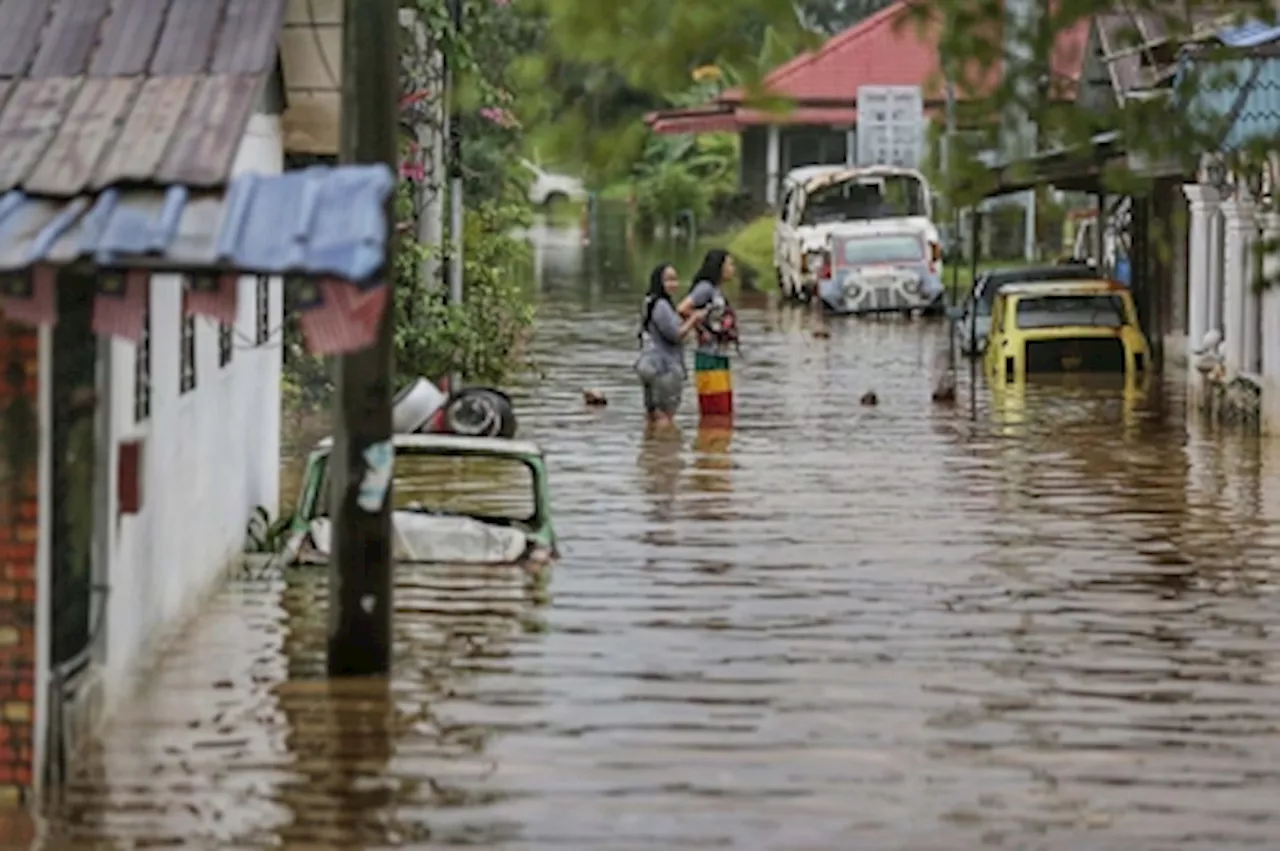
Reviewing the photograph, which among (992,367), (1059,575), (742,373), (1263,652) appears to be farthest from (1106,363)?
(1263,652)

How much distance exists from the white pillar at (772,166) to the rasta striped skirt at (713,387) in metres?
42.2

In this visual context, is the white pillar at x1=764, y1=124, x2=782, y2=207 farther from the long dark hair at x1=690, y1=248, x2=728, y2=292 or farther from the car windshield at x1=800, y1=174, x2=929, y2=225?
the long dark hair at x1=690, y1=248, x2=728, y2=292

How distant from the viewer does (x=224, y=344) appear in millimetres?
16266

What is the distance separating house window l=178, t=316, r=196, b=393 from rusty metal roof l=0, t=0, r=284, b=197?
2.28 meters

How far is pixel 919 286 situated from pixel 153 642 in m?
32.5

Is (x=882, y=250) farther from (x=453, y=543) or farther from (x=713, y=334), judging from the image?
(x=453, y=543)

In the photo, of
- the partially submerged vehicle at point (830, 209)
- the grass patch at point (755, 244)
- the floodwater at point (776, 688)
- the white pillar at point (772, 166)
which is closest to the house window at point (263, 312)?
the floodwater at point (776, 688)

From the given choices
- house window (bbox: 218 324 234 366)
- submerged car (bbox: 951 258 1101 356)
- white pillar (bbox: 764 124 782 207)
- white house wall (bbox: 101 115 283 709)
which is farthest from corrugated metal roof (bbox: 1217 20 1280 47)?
white pillar (bbox: 764 124 782 207)

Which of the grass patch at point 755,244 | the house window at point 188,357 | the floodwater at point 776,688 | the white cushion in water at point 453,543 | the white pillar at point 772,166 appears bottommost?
the floodwater at point 776,688

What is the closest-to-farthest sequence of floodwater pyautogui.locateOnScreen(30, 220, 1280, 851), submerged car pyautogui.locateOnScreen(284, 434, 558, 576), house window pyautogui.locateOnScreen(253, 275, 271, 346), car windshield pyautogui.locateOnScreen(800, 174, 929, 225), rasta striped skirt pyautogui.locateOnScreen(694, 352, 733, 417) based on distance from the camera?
floodwater pyautogui.locateOnScreen(30, 220, 1280, 851), submerged car pyautogui.locateOnScreen(284, 434, 558, 576), house window pyautogui.locateOnScreen(253, 275, 271, 346), rasta striped skirt pyautogui.locateOnScreen(694, 352, 733, 417), car windshield pyautogui.locateOnScreen(800, 174, 929, 225)

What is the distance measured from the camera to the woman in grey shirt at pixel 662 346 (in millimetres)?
24984

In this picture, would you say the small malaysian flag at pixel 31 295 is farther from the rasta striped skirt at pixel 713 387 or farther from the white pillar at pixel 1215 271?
the white pillar at pixel 1215 271

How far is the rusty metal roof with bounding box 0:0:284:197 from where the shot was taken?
34.9 ft

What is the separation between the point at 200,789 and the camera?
11469 millimetres
